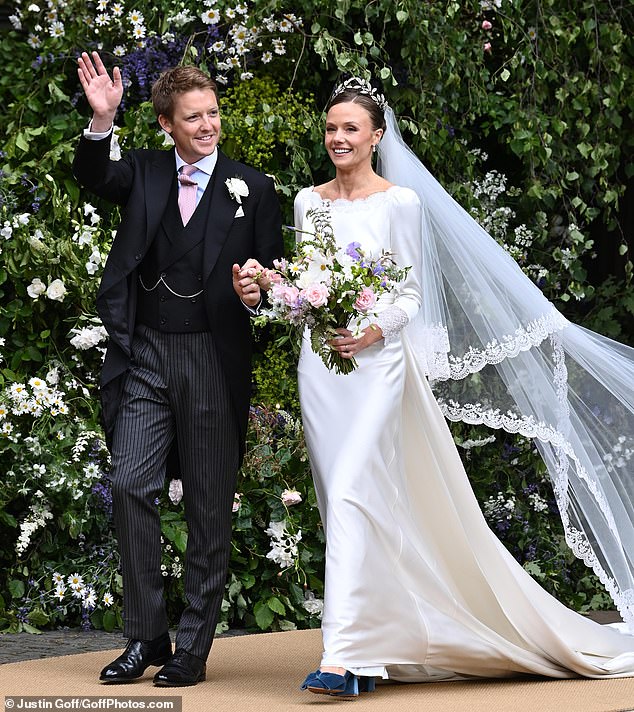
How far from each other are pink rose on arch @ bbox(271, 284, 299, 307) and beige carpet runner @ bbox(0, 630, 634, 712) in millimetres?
1262

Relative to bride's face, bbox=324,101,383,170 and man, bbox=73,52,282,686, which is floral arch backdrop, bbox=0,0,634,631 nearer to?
man, bbox=73,52,282,686

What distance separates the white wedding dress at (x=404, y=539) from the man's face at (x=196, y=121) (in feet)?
1.37

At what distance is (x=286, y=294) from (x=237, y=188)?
53cm

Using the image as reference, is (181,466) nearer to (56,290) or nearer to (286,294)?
(286,294)

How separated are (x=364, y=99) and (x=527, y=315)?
1.03m

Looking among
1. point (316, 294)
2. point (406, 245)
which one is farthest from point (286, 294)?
point (406, 245)

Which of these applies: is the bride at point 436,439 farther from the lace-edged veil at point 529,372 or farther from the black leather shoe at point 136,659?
the black leather shoe at point 136,659

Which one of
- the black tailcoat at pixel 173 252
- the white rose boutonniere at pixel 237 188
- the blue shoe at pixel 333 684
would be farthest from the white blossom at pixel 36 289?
the blue shoe at pixel 333 684

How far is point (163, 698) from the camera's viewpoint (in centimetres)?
408

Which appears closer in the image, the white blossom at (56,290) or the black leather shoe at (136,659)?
the black leather shoe at (136,659)

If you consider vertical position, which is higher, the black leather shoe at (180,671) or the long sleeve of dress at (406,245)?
the long sleeve of dress at (406,245)

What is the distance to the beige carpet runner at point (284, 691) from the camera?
13.4 feet

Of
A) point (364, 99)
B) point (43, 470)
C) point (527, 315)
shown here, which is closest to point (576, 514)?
point (527, 315)

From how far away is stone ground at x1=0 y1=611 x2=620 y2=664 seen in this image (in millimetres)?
5321
